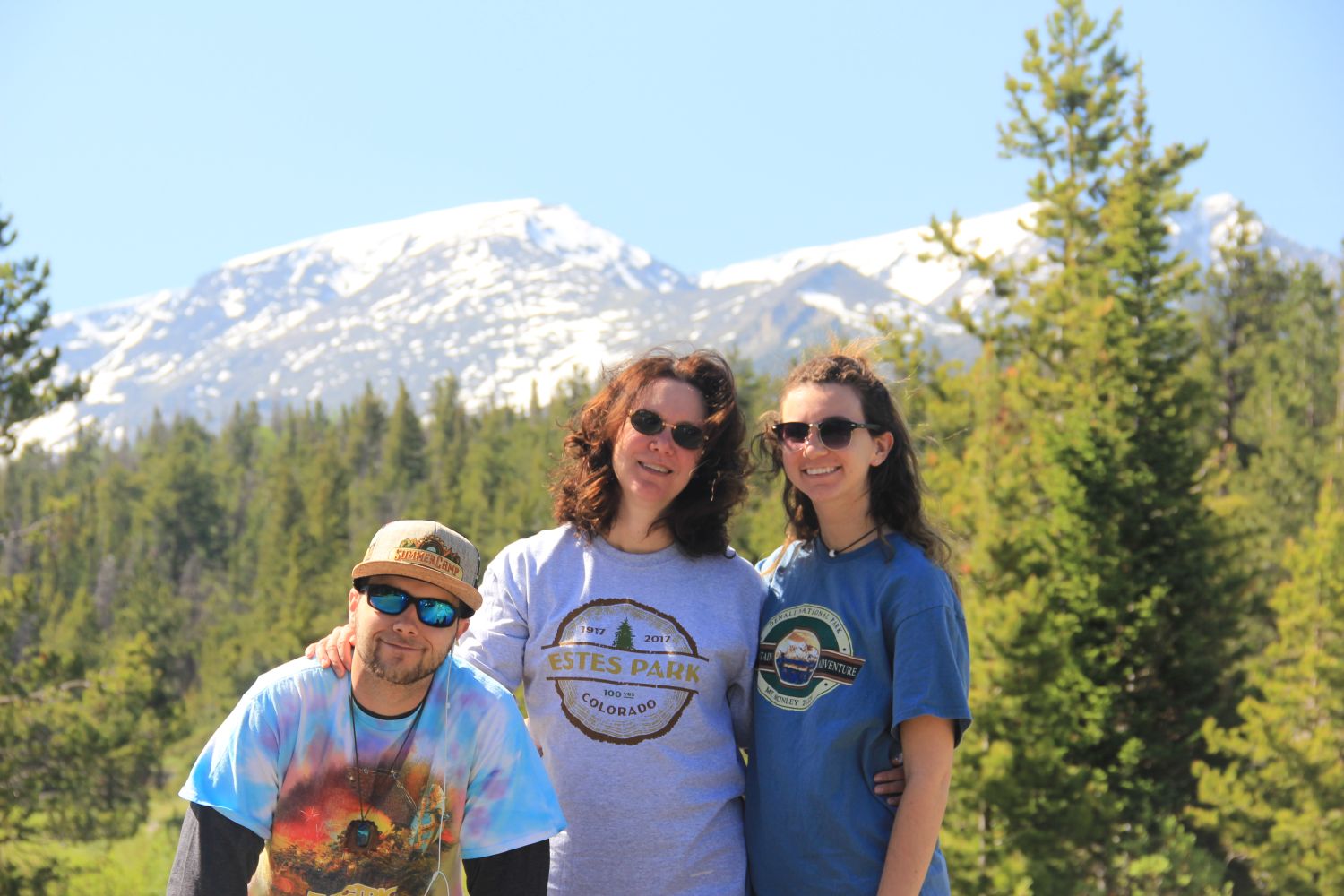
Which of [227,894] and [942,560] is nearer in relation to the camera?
[227,894]

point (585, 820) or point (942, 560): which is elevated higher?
point (942, 560)

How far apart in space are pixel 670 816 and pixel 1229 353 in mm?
41816

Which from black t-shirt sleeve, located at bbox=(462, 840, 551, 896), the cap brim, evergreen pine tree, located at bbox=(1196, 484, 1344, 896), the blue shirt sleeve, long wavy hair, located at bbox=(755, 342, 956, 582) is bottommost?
evergreen pine tree, located at bbox=(1196, 484, 1344, 896)

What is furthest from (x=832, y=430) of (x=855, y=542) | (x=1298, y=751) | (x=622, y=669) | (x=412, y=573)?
(x=1298, y=751)

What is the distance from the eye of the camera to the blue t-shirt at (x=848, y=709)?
123 inches

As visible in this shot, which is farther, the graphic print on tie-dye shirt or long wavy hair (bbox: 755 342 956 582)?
long wavy hair (bbox: 755 342 956 582)

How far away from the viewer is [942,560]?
3.41 m

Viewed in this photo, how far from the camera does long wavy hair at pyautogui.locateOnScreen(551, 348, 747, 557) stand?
11.6 feet

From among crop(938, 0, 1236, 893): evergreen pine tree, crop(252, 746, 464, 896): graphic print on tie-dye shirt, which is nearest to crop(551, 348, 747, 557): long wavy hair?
crop(252, 746, 464, 896): graphic print on tie-dye shirt

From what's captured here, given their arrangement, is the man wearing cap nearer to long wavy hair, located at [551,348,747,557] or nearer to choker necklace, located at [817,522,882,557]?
long wavy hair, located at [551,348,747,557]

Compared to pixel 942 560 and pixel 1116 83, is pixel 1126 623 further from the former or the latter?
pixel 942 560

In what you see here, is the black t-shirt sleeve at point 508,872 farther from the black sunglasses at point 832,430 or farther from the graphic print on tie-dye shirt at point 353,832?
the black sunglasses at point 832,430

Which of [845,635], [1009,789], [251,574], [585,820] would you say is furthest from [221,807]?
[251,574]

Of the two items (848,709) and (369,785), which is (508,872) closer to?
(369,785)
